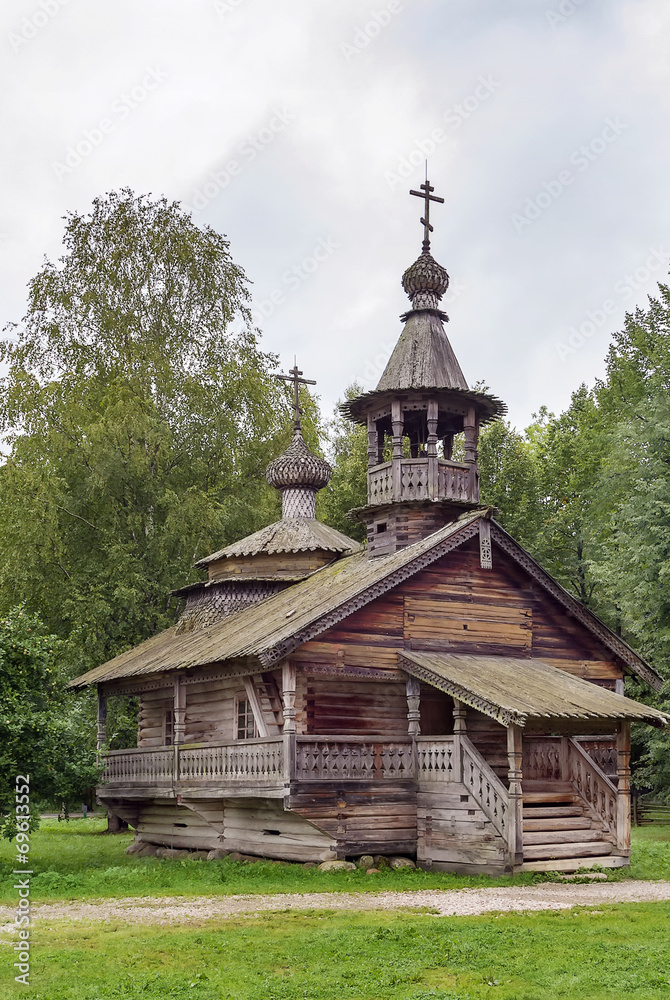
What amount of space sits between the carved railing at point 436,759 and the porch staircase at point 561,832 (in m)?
1.36

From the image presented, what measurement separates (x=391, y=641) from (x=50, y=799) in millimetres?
7221

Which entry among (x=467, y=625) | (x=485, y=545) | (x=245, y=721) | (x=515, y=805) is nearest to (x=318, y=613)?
(x=467, y=625)

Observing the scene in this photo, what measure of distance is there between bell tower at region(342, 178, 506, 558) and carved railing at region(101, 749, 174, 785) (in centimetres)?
657

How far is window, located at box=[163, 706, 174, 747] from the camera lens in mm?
29391

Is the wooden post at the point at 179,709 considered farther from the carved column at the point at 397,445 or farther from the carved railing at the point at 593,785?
the carved railing at the point at 593,785

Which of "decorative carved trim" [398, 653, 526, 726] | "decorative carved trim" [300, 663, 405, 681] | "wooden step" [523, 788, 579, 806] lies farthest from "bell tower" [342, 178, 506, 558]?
"wooden step" [523, 788, 579, 806]

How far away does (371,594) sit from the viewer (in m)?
21.7

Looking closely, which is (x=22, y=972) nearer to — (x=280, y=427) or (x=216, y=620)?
(x=216, y=620)

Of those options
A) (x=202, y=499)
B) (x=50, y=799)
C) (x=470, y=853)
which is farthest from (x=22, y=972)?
(x=202, y=499)

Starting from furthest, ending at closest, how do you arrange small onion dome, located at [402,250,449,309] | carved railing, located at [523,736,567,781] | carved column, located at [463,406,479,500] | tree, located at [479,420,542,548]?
1. tree, located at [479,420,542,548]
2. small onion dome, located at [402,250,449,309]
3. carved column, located at [463,406,479,500]
4. carved railing, located at [523,736,567,781]

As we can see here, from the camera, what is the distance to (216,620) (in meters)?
29.5

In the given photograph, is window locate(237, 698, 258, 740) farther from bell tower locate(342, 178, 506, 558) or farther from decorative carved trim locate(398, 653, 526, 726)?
bell tower locate(342, 178, 506, 558)

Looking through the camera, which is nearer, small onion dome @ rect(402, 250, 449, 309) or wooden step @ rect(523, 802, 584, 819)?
wooden step @ rect(523, 802, 584, 819)
